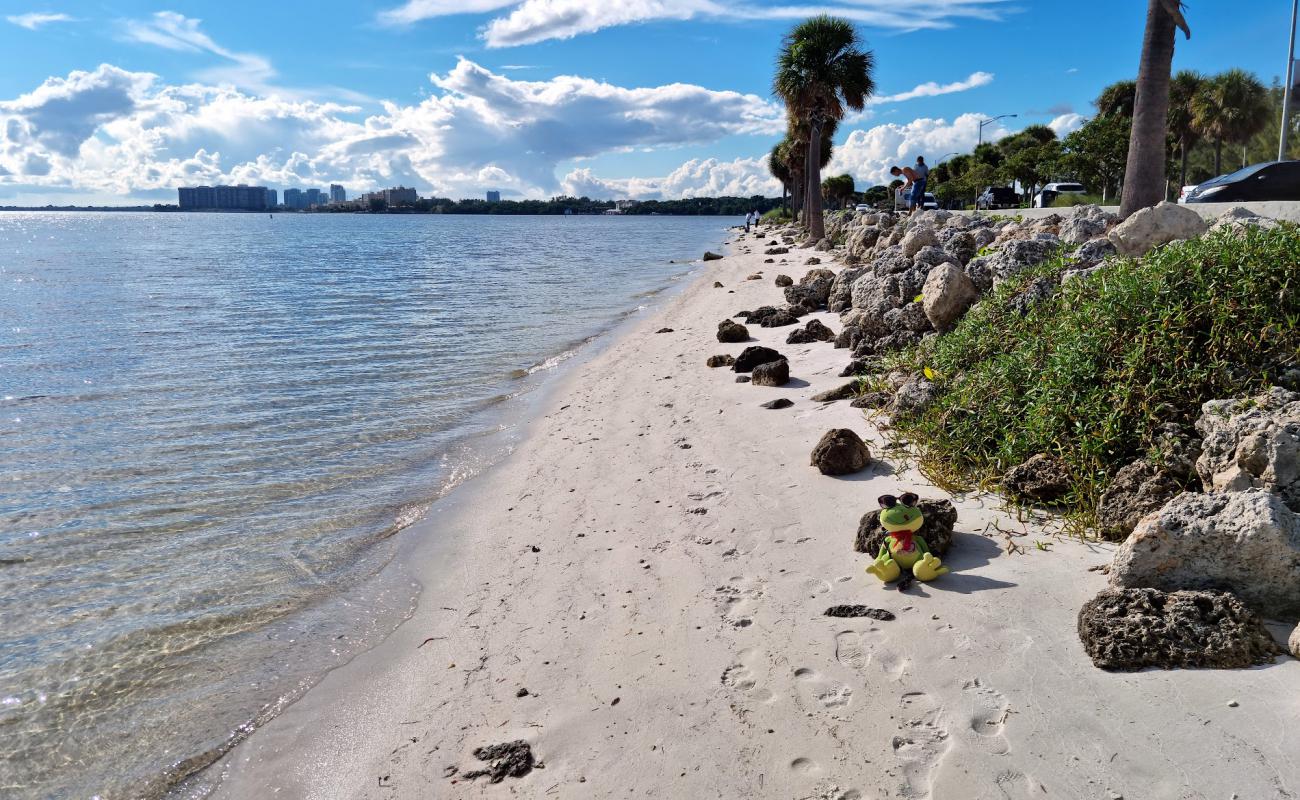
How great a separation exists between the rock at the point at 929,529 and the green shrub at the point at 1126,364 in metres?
0.87

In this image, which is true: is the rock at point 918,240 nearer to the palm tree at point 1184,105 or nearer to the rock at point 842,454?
the rock at point 842,454

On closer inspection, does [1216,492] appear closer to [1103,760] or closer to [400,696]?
[1103,760]

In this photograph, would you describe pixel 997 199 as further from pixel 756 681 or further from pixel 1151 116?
pixel 756 681

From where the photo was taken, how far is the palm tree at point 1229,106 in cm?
4575

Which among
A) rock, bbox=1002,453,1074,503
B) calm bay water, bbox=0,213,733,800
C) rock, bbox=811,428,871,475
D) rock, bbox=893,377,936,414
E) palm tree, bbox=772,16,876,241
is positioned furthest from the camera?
palm tree, bbox=772,16,876,241

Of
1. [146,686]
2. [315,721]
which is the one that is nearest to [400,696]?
[315,721]

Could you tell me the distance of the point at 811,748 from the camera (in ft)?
12.2

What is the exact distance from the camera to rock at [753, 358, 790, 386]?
10.4 metres

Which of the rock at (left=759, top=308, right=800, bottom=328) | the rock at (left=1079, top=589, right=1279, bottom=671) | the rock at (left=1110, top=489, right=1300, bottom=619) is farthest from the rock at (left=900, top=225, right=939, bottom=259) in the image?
the rock at (left=1079, top=589, right=1279, bottom=671)

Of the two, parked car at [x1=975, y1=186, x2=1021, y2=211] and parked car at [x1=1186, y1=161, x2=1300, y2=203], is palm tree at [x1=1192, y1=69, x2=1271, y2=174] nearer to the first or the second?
parked car at [x1=975, y1=186, x2=1021, y2=211]

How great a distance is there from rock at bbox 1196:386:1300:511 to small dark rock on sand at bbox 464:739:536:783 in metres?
3.93

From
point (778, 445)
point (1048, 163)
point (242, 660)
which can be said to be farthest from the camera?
point (1048, 163)

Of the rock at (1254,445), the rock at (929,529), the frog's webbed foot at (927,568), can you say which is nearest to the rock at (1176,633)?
the rock at (1254,445)

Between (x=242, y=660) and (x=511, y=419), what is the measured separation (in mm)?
6295
